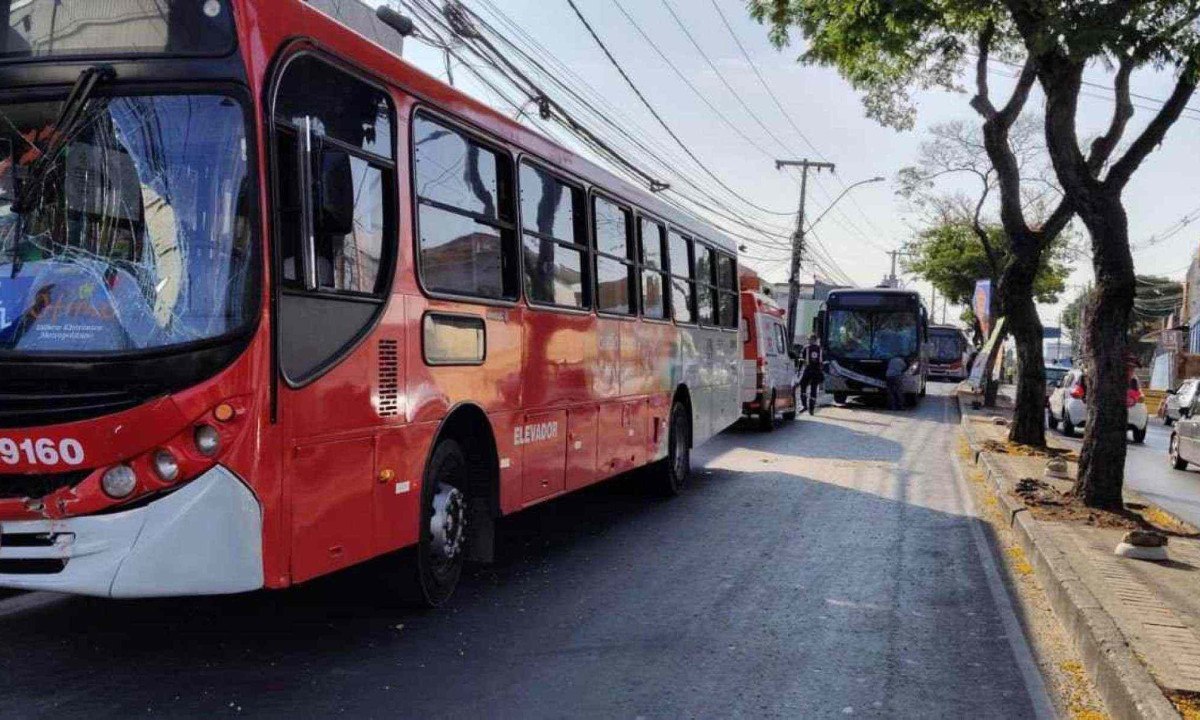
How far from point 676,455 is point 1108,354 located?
434 centimetres

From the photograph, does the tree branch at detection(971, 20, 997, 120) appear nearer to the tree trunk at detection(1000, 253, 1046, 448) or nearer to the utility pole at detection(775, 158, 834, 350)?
the tree trunk at detection(1000, 253, 1046, 448)

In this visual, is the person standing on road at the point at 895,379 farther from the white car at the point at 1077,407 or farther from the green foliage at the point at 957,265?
the green foliage at the point at 957,265

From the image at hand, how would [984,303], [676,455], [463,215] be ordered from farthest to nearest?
[984,303], [676,455], [463,215]

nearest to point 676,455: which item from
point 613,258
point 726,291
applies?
point 726,291

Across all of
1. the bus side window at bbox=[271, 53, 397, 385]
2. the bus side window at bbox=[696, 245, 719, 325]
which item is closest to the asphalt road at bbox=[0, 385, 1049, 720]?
the bus side window at bbox=[271, 53, 397, 385]

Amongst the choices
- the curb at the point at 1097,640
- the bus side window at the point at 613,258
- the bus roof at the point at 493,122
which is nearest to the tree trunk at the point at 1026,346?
the bus roof at the point at 493,122

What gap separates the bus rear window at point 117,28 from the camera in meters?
4.70

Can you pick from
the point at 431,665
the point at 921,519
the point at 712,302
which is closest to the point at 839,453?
the point at 712,302

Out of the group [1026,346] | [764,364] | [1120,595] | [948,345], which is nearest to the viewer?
[1120,595]

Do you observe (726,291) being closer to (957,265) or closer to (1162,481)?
(1162,481)

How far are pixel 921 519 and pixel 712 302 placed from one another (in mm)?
3831

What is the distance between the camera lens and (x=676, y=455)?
1184 cm

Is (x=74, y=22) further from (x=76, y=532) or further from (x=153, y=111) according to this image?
(x=76, y=532)

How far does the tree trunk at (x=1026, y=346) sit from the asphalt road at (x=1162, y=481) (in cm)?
155
